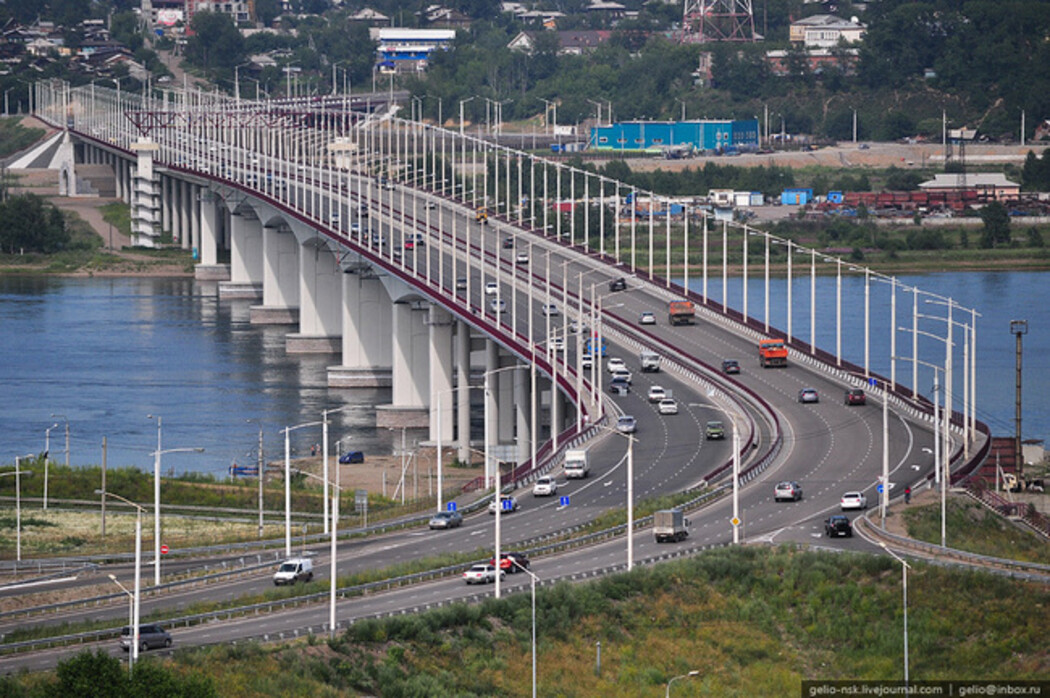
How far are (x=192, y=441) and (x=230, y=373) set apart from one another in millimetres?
25991

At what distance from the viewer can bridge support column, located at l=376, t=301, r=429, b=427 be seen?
12256 centimetres

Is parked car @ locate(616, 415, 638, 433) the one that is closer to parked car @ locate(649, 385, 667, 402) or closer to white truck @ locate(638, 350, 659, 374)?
parked car @ locate(649, 385, 667, 402)

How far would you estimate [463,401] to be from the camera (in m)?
112

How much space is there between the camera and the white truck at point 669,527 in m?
68.4

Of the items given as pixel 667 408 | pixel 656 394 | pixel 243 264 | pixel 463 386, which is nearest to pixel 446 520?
pixel 667 408

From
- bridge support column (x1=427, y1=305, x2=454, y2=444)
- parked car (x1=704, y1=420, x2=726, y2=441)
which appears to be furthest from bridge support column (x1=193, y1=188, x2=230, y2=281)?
parked car (x1=704, y1=420, x2=726, y2=441)

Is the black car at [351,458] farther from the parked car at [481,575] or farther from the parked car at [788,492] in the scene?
the parked car at [481,575]

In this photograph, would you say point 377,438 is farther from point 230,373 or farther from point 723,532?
point 723,532

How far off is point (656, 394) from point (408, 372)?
30111mm

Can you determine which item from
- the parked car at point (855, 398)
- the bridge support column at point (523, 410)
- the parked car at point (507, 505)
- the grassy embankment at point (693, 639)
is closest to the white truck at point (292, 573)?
Answer: the grassy embankment at point (693, 639)

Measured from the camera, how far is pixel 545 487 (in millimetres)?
79750

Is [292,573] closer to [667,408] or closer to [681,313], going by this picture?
[667,408]

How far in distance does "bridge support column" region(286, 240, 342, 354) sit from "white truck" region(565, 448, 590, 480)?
227 ft

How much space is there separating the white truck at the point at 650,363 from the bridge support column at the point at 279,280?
67.7m
